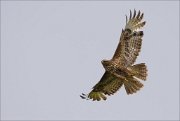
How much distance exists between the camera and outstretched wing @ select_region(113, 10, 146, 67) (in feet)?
47.8

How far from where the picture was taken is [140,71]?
14109 mm

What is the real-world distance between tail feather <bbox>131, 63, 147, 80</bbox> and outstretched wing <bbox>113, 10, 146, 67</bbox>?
35 centimetres

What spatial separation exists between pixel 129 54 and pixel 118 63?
1.46 ft

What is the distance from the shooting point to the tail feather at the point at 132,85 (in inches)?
564

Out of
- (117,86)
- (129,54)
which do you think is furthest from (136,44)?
(117,86)

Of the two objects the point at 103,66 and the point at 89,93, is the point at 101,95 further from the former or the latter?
the point at 103,66

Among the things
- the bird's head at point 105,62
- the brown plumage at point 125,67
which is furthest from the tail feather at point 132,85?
the bird's head at point 105,62

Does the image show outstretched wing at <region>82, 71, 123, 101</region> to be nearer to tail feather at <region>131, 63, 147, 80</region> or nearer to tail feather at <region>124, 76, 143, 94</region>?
tail feather at <region>124, 76, 143, 94</region>

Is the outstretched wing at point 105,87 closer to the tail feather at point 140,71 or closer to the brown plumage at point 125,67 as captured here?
the brown plumage at point 125,67

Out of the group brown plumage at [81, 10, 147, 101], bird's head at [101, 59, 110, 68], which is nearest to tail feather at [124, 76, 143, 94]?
brown plumage at [81, 10, 147, 101]

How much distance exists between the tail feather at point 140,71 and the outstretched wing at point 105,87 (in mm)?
945

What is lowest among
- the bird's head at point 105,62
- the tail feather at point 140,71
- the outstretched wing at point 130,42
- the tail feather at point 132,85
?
the tail feather at point 132,85

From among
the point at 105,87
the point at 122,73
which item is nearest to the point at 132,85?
the point at 122,73

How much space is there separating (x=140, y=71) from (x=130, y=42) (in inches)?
43.5
